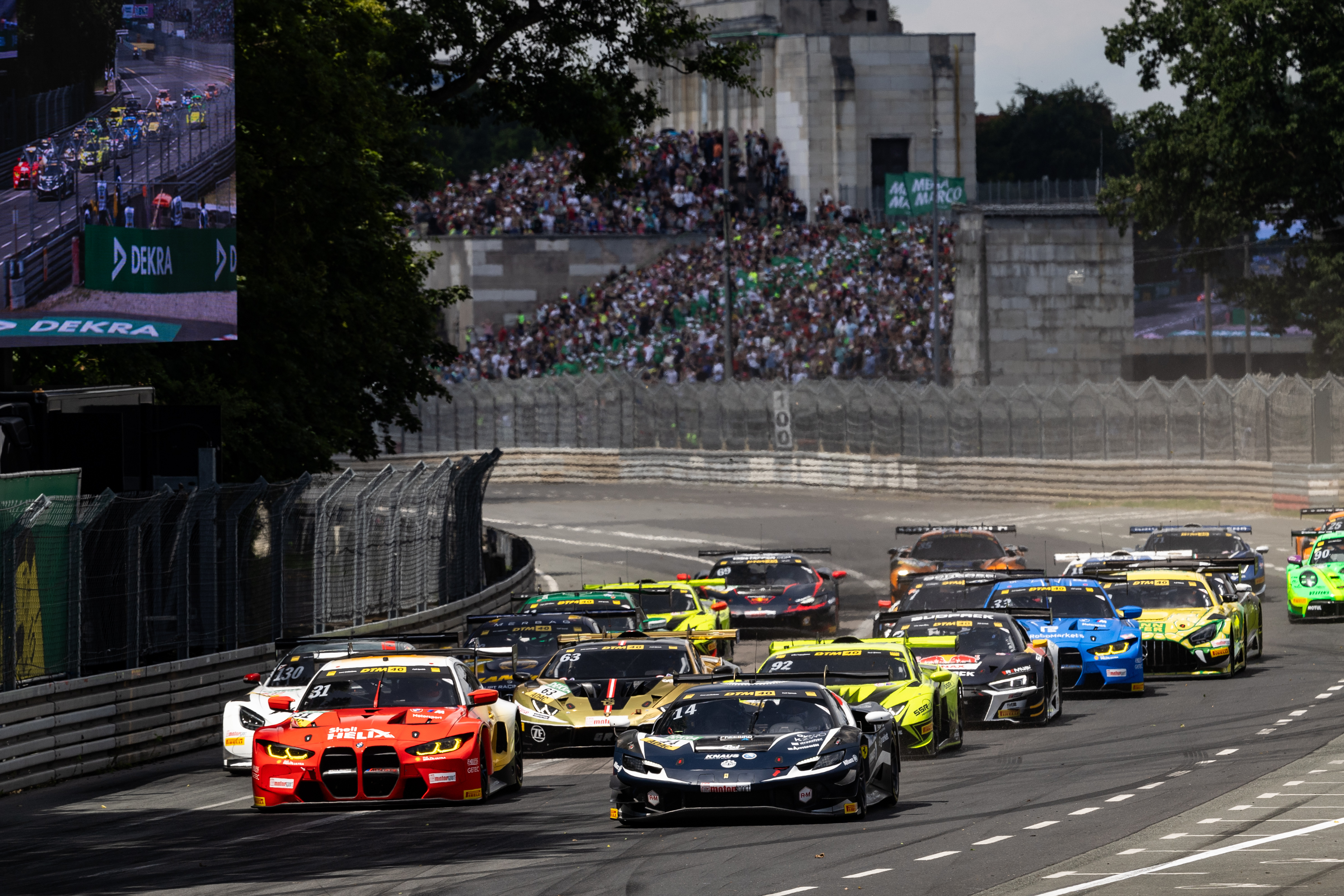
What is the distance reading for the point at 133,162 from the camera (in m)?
20.2

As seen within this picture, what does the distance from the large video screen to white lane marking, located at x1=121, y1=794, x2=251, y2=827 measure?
555 centimetres

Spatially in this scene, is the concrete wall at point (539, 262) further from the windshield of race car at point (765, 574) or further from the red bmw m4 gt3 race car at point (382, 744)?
the red bmw m4 gt3 race car at point (382, 744)

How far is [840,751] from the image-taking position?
1364 cm

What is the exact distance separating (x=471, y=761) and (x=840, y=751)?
2.98 meters

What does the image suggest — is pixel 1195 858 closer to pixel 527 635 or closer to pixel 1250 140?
pixel 527 635

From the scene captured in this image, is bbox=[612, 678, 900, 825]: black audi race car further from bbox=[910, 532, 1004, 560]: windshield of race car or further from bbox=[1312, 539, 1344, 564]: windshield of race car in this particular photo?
bbox=[910, 532, 1004, 560]: windshield of race car

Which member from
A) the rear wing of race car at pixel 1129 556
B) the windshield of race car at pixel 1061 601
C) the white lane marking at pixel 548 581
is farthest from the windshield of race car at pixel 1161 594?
the white lane marking at pixel 548 581

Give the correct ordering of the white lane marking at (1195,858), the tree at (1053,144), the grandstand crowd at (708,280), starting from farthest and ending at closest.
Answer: the tree at (1053,144) < the grandstand crowd at (708,280) < the white lane marking at (1195,858)

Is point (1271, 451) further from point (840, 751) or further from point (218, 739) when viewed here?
point (840, 751)

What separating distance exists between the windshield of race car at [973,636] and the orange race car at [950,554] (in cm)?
1056

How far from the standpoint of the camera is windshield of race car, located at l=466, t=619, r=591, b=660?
22.3 metres

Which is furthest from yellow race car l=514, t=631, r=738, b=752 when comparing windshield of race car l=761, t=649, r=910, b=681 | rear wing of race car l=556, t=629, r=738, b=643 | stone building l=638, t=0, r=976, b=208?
stone building l=638, t=0, r=976, b=208

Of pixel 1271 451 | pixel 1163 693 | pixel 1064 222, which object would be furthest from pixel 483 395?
pixel 1163 693

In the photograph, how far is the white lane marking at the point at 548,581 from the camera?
37000mm
